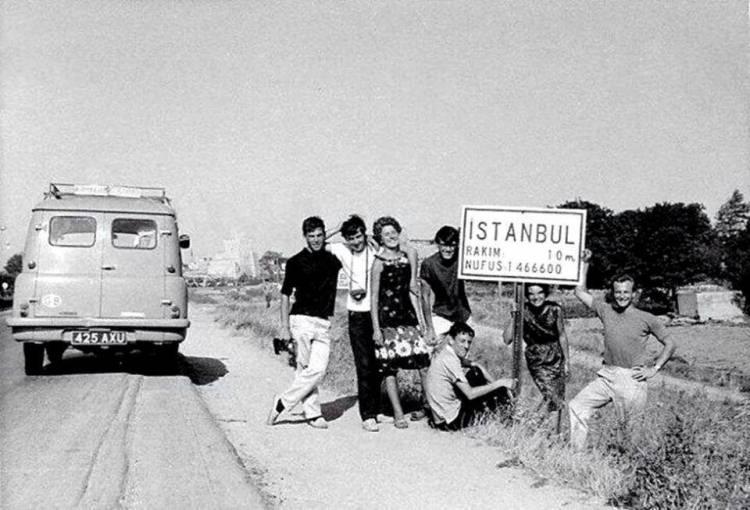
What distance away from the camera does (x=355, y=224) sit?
7344mm

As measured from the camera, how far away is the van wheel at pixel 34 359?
11.1 meters

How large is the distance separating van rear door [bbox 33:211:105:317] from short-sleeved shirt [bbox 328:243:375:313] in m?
4.44

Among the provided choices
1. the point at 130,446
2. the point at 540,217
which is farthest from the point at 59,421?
the point at 540,217

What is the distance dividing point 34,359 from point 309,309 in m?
5.84

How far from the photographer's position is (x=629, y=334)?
6.48 metres

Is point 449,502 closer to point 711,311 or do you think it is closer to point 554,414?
point 554,414

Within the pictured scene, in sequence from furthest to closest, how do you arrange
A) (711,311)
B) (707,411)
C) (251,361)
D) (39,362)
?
(711,311), (251,361), (39,362), (707,411)

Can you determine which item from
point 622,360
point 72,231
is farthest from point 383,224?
point 72,231

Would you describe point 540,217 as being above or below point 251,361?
above

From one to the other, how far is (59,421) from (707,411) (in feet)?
18.9

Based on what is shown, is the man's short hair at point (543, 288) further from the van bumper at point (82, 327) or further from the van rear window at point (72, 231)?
the van rear window at point (72, 231)

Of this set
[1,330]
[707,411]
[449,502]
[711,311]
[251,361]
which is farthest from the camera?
[711,311]

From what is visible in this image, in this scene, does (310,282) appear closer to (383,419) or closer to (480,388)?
(383,419)

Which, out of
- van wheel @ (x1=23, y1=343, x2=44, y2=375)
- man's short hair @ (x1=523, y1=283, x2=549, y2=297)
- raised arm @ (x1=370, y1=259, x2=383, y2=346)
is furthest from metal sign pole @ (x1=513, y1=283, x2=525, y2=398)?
van wheel @ (x1=23, y1=343, x2=44, y2=375)
